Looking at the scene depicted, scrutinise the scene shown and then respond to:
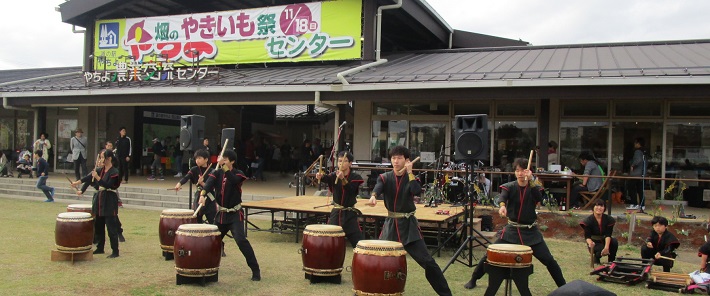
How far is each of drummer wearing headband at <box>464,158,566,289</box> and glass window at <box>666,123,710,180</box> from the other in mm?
7993

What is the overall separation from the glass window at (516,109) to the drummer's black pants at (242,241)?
8682 millimetres

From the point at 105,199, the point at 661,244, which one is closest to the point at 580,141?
the point at 661,244

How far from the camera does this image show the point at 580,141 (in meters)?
13.4

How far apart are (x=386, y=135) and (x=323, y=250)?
325 inches

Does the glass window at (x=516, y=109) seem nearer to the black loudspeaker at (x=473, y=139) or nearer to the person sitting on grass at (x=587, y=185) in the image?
the person sitting on grass at (x=587, y=185)

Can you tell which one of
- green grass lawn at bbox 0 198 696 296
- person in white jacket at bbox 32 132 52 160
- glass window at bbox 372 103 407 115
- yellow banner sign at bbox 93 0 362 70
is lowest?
green grass lawn at bbox 0 198 696 296

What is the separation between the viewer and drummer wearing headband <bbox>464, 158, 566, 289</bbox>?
21.1 feet

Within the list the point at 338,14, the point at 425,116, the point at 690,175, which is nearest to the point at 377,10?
the point at 338,14

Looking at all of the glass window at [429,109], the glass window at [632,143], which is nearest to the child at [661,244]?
the glass window at [632,143]

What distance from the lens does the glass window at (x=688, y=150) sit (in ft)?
41.5

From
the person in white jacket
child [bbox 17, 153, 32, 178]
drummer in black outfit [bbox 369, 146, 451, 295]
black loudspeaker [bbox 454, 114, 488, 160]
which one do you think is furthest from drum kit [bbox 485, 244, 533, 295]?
child [bbox 17, 153, 32, 178]

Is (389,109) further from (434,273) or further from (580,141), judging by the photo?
(434,273)

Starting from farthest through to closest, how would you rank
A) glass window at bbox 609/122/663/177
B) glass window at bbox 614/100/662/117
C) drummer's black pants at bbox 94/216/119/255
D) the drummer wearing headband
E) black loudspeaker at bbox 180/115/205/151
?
glass window at bbox 609/122/663/177 < glass window at bbox 614/100/662/117 < black loudspeaker at bbox 180/115/205/151 < drummer's black pants at bbox 94/216/119/255 < the drummer wearing headband

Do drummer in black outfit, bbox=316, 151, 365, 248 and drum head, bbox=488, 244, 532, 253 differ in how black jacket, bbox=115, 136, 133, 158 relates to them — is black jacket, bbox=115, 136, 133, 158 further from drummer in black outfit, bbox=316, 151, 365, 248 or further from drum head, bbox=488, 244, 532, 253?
drum head, bbox=488, 244, 532, 253
